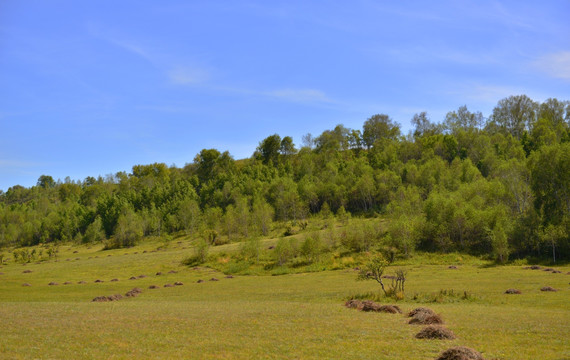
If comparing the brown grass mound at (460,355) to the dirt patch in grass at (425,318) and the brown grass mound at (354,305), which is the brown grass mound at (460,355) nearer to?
the dirt patch in grass at (425,318)

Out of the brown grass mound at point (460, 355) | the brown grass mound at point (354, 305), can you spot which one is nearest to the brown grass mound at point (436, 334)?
the brown grass mound at point (460, 355)

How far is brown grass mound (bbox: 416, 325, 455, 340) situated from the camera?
73.8 feet

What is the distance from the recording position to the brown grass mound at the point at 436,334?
885 inches

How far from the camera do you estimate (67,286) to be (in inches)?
2581

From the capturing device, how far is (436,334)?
897 inches

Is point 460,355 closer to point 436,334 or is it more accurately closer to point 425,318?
point 436,334

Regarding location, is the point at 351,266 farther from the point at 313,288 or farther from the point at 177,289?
the point at 177,289

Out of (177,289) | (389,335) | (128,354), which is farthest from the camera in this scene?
(177,289)

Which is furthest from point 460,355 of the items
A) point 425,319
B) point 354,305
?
point 354,305

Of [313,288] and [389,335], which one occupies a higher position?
[389,335]

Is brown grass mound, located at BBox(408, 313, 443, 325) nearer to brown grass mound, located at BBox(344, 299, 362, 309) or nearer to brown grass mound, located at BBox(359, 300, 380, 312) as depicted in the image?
brown grass mound, located at BBox(359, 300, 380, 312)

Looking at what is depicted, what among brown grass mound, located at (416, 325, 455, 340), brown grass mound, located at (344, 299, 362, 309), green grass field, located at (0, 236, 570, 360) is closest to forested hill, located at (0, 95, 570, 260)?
→ green grass field, located at (0, 236, 570, 360)

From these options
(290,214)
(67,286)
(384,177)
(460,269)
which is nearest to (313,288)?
(460,269)

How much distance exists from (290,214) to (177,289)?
10026cm
